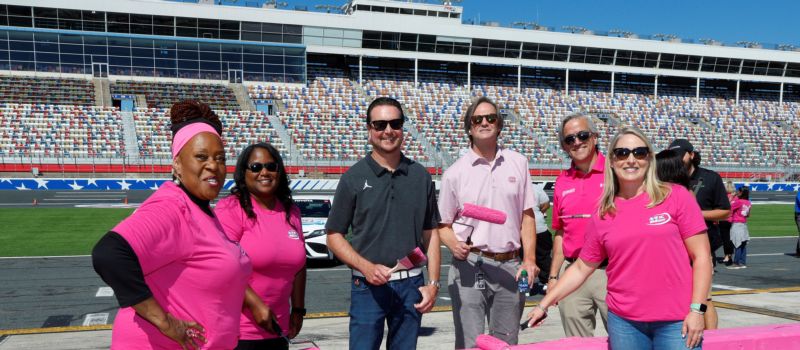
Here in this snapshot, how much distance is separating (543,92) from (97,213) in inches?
1565

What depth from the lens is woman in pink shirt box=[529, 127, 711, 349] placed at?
10.5ft

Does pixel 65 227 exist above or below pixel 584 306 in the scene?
below

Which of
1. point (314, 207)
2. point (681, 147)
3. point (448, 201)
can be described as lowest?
point (314, 207)

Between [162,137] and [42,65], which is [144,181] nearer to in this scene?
[162,137]

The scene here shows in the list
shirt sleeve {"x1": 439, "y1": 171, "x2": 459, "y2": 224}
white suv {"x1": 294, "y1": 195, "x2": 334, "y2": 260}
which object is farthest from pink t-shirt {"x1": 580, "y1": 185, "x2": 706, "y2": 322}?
white suv {"x1": 294, "y1": 195, "x2": 334, "y2": 260}

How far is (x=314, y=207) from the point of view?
12.7 metres

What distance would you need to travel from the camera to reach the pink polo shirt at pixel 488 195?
434 cm

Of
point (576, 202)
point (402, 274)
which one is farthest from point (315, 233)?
point (402, 274)

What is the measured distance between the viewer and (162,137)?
37.3m

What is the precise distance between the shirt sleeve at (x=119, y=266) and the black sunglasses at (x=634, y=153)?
96.5 inches

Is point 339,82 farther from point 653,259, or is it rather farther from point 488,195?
point 653,259

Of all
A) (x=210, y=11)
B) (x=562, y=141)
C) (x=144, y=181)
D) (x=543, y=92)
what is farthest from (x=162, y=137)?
(x=562, y=141)

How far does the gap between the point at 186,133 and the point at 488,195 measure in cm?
234

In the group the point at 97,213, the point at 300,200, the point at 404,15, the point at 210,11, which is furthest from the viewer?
the point at 404,15
